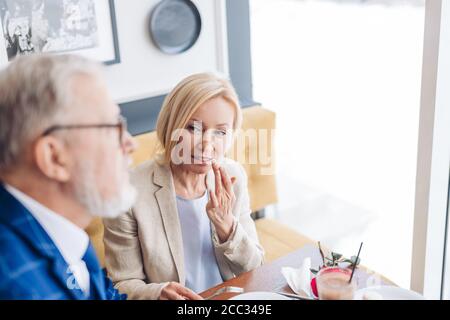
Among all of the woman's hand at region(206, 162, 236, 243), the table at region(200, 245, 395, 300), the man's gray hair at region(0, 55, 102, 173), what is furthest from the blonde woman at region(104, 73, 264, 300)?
the man's gray hair at region(0, 55, 102, 173)

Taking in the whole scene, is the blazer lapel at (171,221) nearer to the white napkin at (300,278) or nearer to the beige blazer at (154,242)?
the beige blazer at (154,242)

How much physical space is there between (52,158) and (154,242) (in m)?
0.64

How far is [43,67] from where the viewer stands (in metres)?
0.89

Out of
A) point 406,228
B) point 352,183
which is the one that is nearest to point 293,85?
point 352,183

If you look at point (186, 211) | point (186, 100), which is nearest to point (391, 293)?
point (186, 211)

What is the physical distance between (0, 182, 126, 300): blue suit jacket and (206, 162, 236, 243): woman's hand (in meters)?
0.55

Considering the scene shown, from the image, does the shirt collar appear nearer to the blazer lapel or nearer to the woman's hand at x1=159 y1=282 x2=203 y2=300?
the woman's hand at x1=159 y1=282 x2=203 y2=300

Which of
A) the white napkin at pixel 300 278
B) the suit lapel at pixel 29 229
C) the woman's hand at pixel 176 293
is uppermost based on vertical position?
the suit lapel at pixel 29 229

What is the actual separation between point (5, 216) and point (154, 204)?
62 centimetres

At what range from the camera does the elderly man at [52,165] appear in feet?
2.90

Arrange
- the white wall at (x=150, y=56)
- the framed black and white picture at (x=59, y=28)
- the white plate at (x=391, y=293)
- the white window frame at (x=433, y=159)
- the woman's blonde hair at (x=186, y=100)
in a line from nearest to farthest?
the white plate at (x=391, y=293) → the woman's blonde hair at (x=186, y=100) → the white window frame at (x=433, y=159) → the framed black and white picture at (x=59, y=28) → the white wall at (x=150, y=56)

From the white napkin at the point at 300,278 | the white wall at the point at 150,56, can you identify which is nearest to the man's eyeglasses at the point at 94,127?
the white napkin at the point at 300,278

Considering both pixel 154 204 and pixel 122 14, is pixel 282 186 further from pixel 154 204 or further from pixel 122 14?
A: pixel 154 204
